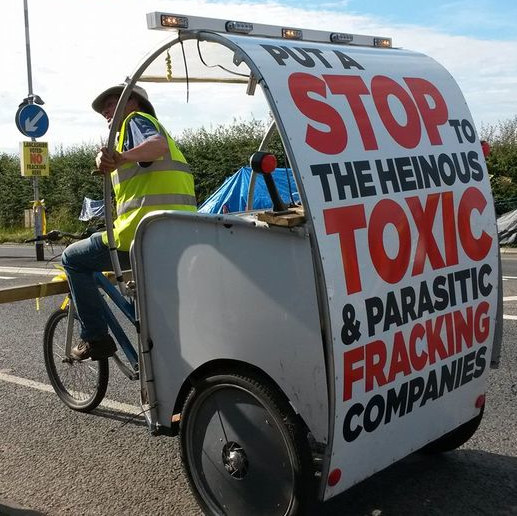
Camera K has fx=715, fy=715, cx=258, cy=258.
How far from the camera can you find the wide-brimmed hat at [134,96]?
390cm

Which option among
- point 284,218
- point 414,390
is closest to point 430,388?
point 414,390

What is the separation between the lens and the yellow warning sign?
1500 cm

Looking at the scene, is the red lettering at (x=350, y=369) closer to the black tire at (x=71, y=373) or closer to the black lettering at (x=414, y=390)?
the black lettering at (x=414, y=390)

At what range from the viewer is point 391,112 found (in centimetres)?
301

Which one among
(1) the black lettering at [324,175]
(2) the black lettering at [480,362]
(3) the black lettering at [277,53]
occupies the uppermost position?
(3) the black lettering at [277,53]

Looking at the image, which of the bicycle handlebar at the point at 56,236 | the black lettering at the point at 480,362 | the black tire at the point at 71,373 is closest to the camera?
the black lettering at the point at 480,362

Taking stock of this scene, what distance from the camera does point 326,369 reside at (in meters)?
2.61

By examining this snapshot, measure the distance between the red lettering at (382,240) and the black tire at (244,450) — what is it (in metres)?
0.64

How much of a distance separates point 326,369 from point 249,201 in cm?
210

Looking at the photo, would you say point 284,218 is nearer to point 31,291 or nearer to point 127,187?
point 127,187

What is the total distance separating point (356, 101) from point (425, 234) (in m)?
0.62

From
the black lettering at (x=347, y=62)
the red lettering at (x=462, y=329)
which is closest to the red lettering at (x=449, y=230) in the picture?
the red lettering at (x=462, y=329)

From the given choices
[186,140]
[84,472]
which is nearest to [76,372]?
[84,472]

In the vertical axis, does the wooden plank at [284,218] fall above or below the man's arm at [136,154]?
below
